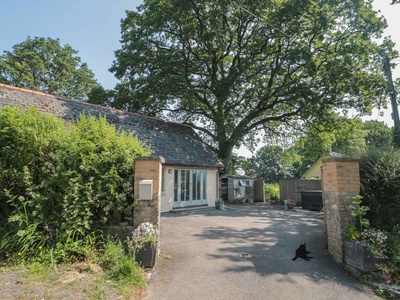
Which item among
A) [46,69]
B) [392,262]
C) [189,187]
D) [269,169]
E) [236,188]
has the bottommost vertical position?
[392,262]

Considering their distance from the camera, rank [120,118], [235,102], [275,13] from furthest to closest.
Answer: [235,102] < [275,13] < [120,118]

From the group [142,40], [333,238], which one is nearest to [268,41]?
[142,40]

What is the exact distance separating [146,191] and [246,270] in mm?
2452

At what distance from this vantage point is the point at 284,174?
50250 mm

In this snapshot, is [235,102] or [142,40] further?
[235,102]

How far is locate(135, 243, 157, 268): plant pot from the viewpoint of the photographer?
417 centimetres

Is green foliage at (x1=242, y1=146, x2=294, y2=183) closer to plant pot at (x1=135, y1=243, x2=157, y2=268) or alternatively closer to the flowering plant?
the flowering plant

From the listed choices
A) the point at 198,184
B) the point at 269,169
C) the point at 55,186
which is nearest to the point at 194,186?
the point at 198,184

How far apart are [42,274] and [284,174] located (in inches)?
2026

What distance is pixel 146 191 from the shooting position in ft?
14.9

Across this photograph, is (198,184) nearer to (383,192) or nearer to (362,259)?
(383,192)

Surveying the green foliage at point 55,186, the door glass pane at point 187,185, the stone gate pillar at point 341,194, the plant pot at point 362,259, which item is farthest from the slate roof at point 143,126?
the plant pot at point 362,259

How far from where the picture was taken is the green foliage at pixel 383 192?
4641 millimetres

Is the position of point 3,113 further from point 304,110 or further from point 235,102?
point 304,110
